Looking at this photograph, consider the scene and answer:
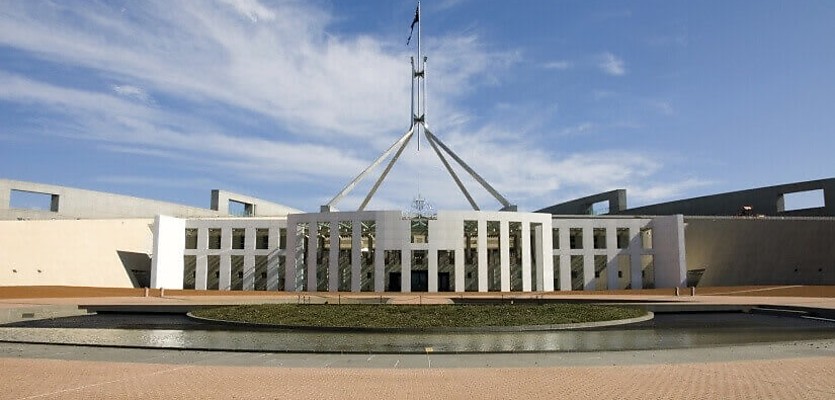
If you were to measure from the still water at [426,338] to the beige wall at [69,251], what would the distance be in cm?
2970

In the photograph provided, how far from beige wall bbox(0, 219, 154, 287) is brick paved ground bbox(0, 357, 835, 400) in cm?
3947

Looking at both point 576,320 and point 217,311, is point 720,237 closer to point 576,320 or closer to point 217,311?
point 576,320

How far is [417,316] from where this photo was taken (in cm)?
2078

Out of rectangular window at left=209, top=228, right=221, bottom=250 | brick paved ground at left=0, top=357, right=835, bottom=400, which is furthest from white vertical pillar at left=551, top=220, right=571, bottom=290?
brick paved ground at left=0, top=357, right=835, bottom=400

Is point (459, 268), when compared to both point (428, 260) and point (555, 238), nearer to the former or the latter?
point (428, 260)

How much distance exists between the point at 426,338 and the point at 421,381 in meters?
6.44

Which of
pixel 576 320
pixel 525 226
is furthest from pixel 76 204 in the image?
pixel 576 320

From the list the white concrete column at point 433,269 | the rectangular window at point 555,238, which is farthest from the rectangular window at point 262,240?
the rectangular window at point 555,238

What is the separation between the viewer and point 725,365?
422 inches

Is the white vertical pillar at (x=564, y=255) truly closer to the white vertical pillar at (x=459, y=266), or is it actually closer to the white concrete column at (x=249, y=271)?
the white vertical pillar at (x=459, y=266)

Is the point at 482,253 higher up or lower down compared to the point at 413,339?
higher up

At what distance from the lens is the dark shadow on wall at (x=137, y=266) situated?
2095 inches

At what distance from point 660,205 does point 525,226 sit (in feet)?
110

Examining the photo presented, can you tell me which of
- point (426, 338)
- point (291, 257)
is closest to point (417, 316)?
point (426, 338)
